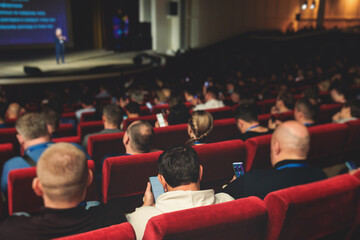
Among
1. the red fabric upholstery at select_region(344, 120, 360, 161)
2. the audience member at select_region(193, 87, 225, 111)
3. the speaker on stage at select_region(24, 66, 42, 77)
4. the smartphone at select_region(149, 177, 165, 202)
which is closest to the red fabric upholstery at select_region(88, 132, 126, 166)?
the smartphone at select_region(149, 177, 165, 202)

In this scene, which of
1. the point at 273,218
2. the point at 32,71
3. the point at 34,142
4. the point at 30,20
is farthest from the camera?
the point at 30,20

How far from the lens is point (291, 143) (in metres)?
1.96

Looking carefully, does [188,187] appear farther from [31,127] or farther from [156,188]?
[31,127]

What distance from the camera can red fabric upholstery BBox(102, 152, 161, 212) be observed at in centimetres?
203

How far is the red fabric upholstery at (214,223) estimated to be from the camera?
1160 mm

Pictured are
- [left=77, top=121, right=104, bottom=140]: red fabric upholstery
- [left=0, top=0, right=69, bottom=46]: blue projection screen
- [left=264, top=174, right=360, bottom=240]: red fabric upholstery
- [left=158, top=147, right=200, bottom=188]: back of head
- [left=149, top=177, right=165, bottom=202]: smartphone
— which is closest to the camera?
[left=264, top=174, right=360, bottom=240]: red fabric upholstery

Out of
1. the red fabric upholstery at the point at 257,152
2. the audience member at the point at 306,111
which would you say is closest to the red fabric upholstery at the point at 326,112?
the audience member at the point at 306,111

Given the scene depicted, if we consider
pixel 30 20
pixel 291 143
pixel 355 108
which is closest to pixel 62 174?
pixel 291 143

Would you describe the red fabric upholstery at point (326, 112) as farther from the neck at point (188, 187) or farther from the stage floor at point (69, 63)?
the stage floor at point (69, 63)

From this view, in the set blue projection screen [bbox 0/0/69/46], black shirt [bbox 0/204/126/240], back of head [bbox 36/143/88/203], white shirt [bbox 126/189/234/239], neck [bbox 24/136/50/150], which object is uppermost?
blue projection screen [bbox 0/0/69/46]

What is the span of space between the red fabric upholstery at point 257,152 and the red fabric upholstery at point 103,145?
1187 millimetres

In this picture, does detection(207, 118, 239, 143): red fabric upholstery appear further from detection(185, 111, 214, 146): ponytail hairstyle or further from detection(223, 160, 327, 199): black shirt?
detection(223, 160, 327, 199): black shirt

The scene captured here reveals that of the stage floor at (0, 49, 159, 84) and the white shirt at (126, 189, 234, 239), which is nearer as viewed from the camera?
the white shirt at (126, 189, 234, 239)

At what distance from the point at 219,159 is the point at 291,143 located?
0.57 metres
